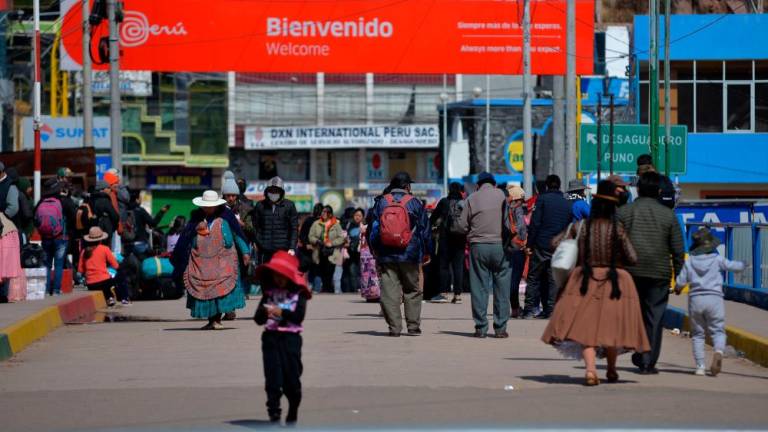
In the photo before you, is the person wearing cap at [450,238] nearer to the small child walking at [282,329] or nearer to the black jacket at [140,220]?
the black jacket at [140,220]

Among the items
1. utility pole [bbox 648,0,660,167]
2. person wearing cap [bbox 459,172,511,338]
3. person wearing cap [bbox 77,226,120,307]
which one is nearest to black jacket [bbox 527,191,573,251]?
person wearing cap [bbox 459,172,511,338]

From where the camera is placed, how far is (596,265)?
37.9ft

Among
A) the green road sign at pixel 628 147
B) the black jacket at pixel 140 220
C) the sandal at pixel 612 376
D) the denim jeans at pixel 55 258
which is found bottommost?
the sandal at pixel 612 376

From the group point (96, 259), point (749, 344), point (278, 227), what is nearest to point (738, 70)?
point (96, 259)

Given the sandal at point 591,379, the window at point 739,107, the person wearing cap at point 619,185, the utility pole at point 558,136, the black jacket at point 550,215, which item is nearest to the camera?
the sandal at point 591,379

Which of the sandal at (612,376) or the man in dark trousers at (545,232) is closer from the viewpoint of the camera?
the sandal at (612,376)

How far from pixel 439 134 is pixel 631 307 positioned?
67071 millimetres

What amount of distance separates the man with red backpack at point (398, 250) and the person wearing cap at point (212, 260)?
1.61 m

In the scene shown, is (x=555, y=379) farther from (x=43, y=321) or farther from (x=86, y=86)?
(x=86, y=86)

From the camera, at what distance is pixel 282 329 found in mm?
9398

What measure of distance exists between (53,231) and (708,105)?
1426 inches

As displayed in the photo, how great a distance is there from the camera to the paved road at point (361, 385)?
981 centimetres

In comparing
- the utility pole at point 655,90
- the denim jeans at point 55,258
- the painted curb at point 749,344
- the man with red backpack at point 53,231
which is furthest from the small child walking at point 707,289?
the utility pole at point 655,90

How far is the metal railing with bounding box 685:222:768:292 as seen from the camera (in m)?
20.2
